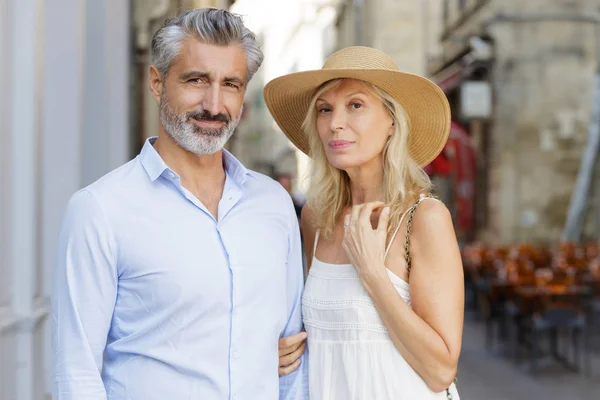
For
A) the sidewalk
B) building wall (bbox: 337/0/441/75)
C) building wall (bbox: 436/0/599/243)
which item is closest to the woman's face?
the sidewalk

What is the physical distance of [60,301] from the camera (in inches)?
74.7

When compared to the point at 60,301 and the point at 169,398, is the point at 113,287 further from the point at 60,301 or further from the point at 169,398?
the point at 169,398

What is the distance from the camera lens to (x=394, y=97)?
2416 millimetres

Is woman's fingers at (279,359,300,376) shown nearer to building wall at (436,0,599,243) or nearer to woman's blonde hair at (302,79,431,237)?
woman's blonde hair at (302,79,431,237)

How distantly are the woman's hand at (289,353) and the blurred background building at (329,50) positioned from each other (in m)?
0.56

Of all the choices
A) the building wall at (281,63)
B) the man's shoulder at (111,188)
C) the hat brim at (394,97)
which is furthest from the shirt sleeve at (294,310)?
the building wall at (281,63)

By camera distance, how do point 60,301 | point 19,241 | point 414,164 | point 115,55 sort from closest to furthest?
point 60,301
point 414,164
point 19,241
point 115,55

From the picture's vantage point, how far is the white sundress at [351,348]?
7.27 ft

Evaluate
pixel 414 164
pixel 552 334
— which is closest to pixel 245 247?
pixel 414 164

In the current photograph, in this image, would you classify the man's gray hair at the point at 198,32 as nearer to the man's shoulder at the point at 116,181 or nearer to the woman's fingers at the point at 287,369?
the man's shoulder at the point at 116,181

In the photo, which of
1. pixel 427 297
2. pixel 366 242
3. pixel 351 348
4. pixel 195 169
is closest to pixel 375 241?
pixel 366 242

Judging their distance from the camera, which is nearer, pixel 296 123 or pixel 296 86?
pixel 296 86

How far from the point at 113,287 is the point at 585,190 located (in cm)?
1443

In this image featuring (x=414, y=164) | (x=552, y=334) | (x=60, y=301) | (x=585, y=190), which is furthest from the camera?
(x=585, y=190)
